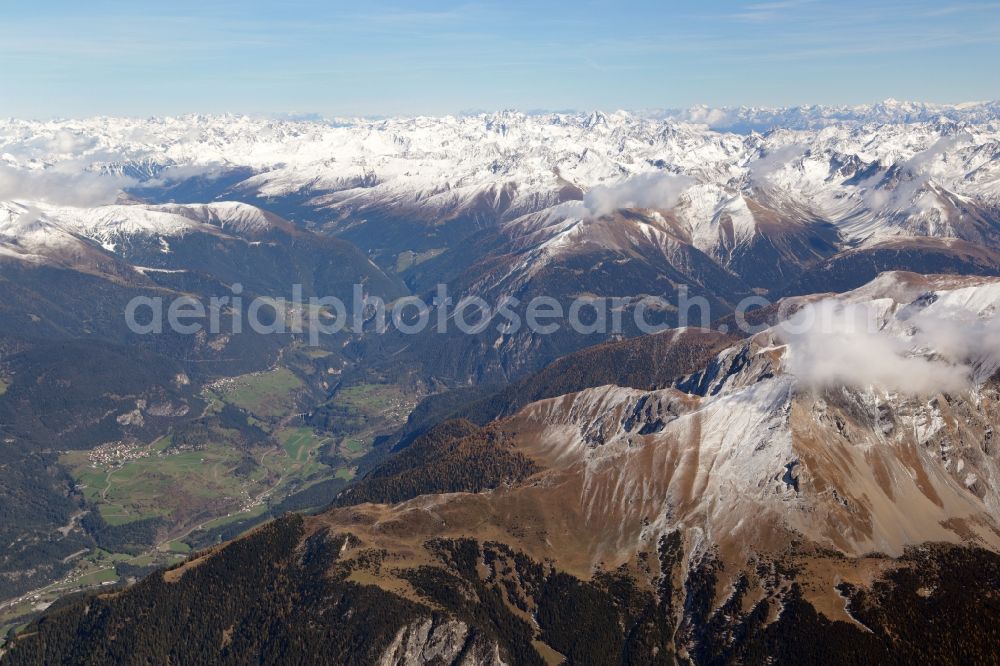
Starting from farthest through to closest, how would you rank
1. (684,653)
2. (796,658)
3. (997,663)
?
(684,653) < (796,658) < (997,663)

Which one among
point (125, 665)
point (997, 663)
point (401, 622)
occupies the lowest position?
point (125, 665)

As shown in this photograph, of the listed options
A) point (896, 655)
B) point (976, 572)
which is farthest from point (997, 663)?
point (976, 572)

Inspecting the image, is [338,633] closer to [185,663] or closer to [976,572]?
[185,663]

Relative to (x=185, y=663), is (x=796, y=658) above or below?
above

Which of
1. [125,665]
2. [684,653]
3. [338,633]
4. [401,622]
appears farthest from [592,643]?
[125,665]

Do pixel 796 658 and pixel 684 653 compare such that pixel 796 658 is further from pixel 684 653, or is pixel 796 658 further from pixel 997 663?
pixel 997 663

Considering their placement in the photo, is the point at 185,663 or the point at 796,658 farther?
the point at 185,663

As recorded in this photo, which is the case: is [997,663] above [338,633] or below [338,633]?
above

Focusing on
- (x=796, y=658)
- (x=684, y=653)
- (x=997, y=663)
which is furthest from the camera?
(x=684, y=653)

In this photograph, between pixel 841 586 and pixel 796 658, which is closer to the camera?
pixel 796 658
